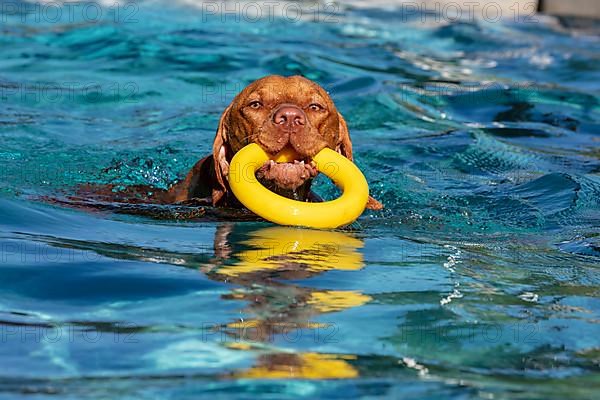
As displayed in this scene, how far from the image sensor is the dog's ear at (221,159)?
238 inches

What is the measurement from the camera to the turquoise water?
10.7ft

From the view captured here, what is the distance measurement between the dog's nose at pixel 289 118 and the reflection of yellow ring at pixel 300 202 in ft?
0.55

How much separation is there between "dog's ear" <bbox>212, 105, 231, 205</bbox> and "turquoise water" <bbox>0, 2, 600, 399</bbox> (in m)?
0.40

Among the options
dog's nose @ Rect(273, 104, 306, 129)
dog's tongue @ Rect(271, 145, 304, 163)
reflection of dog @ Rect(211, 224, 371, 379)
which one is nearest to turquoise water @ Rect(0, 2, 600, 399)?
reflection of dog @ Rect(211, 224, 371, 379)

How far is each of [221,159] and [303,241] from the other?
1.27 m

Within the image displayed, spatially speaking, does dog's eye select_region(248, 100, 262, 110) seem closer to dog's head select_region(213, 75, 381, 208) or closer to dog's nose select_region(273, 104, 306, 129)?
dog's head select_region(213, 75, 381, 208)

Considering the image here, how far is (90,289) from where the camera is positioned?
4.07m

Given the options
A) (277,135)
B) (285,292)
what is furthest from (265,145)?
(285,292)

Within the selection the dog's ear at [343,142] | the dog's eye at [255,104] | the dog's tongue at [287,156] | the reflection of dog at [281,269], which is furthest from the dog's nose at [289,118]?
the reflection of dog at [281,269]

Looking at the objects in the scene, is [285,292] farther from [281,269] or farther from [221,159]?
[221,159]

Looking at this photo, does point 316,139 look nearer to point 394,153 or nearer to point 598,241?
point 598,241

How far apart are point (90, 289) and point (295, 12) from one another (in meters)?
10.6

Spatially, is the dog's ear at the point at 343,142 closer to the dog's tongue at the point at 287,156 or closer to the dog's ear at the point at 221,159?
the dog's tongue at the point at 287,156

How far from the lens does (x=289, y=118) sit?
567cm
